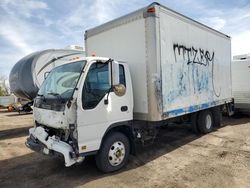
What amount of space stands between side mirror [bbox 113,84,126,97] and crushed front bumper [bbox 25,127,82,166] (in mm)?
1366

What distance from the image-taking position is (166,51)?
5.54 metres

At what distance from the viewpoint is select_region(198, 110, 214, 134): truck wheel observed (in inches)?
313

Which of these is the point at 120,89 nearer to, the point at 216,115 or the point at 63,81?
the point at 63,81

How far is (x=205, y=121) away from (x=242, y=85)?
4.65 m

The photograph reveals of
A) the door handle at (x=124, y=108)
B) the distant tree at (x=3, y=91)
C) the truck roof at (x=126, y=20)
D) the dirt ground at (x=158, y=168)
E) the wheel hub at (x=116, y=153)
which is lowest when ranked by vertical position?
the dirt ground at (x=158, y=168)

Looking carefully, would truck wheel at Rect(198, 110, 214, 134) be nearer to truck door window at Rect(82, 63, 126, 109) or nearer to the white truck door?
the white truck door

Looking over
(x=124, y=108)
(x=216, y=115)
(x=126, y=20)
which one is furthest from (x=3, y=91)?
(x=124, y=108)

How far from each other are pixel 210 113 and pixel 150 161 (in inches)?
156

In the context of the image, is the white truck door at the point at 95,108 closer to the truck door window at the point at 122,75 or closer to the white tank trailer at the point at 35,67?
the truck door window at the point at 122,75

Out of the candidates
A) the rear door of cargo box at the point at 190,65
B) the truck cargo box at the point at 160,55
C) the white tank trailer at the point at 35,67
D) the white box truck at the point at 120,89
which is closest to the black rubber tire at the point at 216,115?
the rear door of cargo box at the point at 190,65

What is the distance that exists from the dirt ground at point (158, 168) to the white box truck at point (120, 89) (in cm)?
45

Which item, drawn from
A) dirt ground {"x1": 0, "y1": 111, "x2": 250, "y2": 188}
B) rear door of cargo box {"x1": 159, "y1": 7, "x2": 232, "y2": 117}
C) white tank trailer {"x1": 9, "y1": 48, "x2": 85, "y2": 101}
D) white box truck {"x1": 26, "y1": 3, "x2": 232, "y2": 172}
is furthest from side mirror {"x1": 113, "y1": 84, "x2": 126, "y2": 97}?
white tank trailer {"x1": 9, "y1": 48, "x2": 85, "y2": 101}

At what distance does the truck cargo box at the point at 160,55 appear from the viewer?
5.22 metres

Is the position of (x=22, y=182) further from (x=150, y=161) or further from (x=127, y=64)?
(x=127, y=64)
